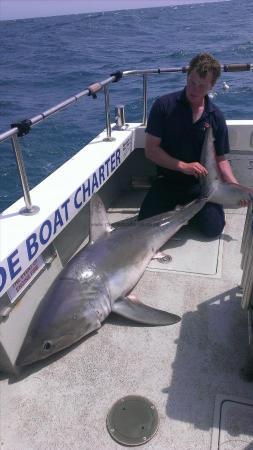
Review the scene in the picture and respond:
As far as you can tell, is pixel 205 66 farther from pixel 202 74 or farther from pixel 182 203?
pixel 182 203

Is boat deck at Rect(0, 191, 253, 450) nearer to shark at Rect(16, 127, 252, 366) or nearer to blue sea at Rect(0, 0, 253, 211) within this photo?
shark at Rect(16, 127, 252, 366)

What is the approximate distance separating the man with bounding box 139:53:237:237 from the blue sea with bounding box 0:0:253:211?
434 cm

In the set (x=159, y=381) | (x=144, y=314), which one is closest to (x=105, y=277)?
(x=144, y=314)

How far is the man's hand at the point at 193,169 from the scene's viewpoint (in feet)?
12.9

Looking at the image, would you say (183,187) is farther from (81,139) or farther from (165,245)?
(81,139)

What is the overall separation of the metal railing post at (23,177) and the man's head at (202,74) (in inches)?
74.9

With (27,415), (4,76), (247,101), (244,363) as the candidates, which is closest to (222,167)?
(244,363)

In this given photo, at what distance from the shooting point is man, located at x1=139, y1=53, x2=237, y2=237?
4035 mm

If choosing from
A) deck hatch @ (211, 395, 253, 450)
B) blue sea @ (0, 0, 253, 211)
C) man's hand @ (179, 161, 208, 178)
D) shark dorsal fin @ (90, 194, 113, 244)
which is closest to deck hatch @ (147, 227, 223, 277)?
shark dorsal fin @ (90, 194, 113, 244)

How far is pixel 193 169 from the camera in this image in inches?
154

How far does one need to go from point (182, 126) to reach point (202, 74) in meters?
0.59

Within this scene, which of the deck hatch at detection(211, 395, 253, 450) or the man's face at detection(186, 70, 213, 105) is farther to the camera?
the man's face at detection(186, 70, 213, 105)

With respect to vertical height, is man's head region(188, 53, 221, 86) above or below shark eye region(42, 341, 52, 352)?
above

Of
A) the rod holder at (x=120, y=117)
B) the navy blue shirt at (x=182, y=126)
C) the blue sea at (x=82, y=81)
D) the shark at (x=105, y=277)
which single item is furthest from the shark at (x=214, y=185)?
the blue sea at (x=82, y=81)
